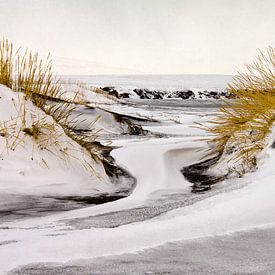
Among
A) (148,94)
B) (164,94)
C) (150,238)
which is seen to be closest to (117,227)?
(150,238)

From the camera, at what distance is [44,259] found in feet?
4.68

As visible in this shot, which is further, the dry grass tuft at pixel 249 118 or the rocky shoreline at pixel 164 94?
the rocky shoreline at pixel 164 94

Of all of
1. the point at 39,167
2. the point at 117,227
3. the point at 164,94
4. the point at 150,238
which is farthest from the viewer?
the point at 164,94

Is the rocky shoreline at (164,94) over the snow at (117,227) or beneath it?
over

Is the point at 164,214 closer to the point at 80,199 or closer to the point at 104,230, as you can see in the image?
the point at 104,230

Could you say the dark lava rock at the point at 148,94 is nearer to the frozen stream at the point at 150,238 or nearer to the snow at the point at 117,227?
the snow at the point at 117,227

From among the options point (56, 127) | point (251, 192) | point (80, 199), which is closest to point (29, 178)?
point (80, 199)

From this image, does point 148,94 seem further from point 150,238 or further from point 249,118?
point 150,238

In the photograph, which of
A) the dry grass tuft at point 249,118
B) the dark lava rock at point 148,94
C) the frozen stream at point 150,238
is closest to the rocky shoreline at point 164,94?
the dark lava rock at point 148,94

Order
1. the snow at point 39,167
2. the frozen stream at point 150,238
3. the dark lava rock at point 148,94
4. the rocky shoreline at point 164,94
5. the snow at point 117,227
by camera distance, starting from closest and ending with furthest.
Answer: the frozen stream at point 150,238 → the snow at point 117,227 → the snow at point 39,167 → the rocky shoreline at point 164,94 → the dark lava rock at point 148,94

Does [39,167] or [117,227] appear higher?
[39,167]

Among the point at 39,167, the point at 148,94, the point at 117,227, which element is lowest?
the point at 117,227

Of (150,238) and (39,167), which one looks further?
(39,167)

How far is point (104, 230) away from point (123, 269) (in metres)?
0.42
